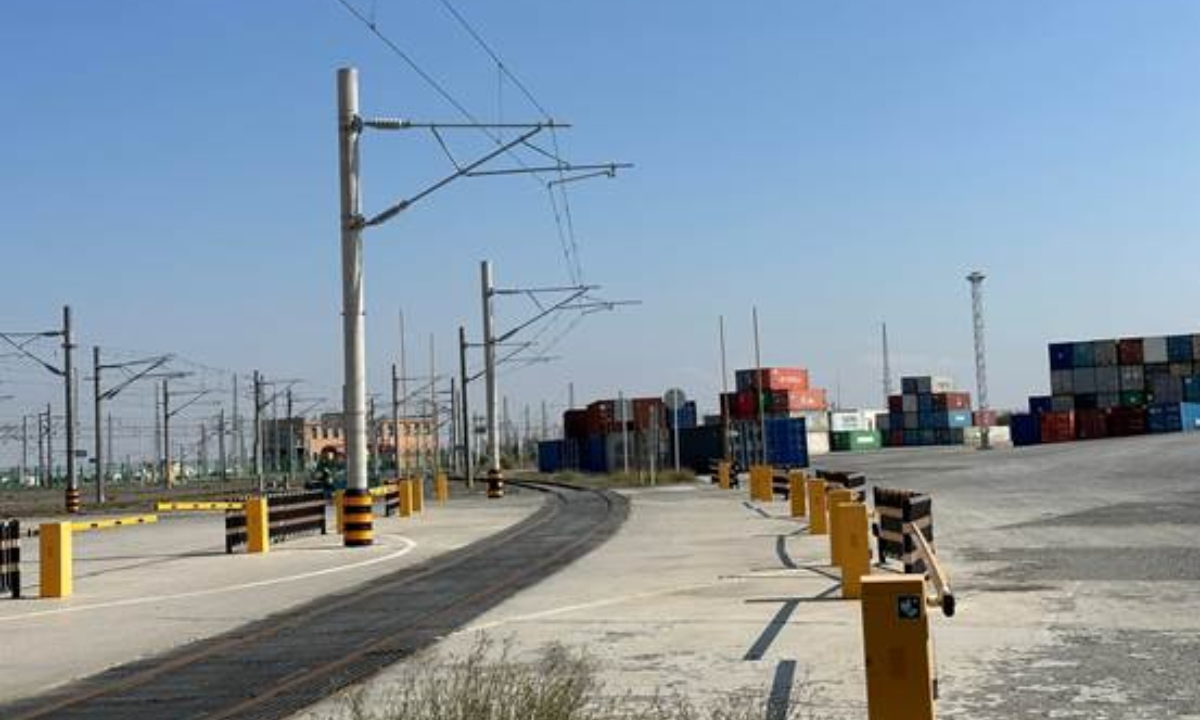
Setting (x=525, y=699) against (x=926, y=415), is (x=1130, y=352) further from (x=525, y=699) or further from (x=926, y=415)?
(x=525, y=699)

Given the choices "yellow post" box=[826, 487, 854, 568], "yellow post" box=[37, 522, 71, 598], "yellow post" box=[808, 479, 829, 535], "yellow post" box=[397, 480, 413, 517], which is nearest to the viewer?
"yellow post" box=[826, 487, 854, 568]

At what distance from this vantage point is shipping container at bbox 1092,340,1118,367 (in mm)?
101562

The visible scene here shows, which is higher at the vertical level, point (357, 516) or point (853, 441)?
point (853, 441)

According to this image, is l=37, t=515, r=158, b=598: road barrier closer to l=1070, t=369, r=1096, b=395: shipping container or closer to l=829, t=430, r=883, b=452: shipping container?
l=1070, t=369, r=1096, b=395: shipping container

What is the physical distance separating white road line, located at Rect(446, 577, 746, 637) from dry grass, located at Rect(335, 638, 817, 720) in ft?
5.01

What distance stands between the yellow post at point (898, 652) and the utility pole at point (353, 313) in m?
19.4

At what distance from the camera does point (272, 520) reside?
2675cm

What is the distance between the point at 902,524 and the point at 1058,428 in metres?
84.9

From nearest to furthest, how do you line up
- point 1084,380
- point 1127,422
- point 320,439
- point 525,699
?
point 525,699 < point 1127,422 < point 1084,380 < point 320,439

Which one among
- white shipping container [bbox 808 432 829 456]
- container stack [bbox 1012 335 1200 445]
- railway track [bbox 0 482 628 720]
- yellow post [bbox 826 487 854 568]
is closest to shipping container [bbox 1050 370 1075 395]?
container stack [bbox 1012 335 1200 445]

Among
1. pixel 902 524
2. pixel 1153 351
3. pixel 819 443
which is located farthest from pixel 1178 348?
pixel 902 524

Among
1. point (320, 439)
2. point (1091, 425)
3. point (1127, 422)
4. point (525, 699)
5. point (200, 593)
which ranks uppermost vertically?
point (320, 439)

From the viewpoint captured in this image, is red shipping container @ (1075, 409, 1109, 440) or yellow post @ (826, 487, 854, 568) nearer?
yellow post @ (826, 487, 854, 568)

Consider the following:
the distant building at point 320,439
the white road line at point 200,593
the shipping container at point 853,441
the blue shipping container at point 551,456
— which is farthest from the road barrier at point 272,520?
the shipping container at point 853,441
